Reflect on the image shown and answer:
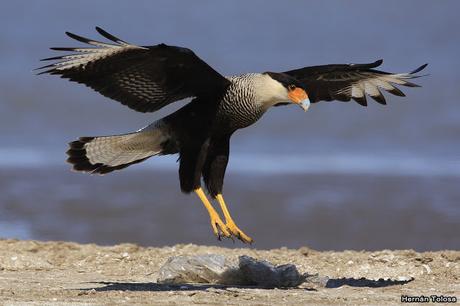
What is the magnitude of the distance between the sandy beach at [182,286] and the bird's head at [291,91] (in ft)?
4.99

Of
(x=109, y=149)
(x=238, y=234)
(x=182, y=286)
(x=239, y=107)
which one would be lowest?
(x=182, y=286)

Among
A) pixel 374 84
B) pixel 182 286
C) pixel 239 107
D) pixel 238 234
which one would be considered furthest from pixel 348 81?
pixel 182 286

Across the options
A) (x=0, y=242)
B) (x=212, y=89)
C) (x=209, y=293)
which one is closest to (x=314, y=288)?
(x=209, y=293)

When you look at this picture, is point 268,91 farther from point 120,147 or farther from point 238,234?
point 120,147

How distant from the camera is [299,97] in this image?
9250 mm

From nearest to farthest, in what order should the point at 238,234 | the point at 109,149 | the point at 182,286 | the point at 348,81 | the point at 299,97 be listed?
the point at 182,286 → the point at 299,97 → the point at 238,234 → the point at 109,149 → the point at 348,81

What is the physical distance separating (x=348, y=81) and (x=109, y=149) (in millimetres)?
2482

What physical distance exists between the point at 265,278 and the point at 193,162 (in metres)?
1.16

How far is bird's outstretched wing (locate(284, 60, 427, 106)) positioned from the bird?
14.1 inches

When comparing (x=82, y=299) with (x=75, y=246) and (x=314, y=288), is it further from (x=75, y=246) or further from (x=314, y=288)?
(x=75, y=246)

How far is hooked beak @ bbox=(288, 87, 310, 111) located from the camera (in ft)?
30.3

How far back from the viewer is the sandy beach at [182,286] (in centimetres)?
811

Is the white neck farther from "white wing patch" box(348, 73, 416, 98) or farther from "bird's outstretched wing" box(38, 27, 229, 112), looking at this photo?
"white wing patch" box(348, 73, 416, 98)

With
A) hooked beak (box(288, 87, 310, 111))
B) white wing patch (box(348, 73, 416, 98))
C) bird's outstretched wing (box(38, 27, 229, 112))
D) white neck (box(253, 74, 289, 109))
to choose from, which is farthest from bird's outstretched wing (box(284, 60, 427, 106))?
bird's outstretched wing (box(38, 27, 229, 112))
